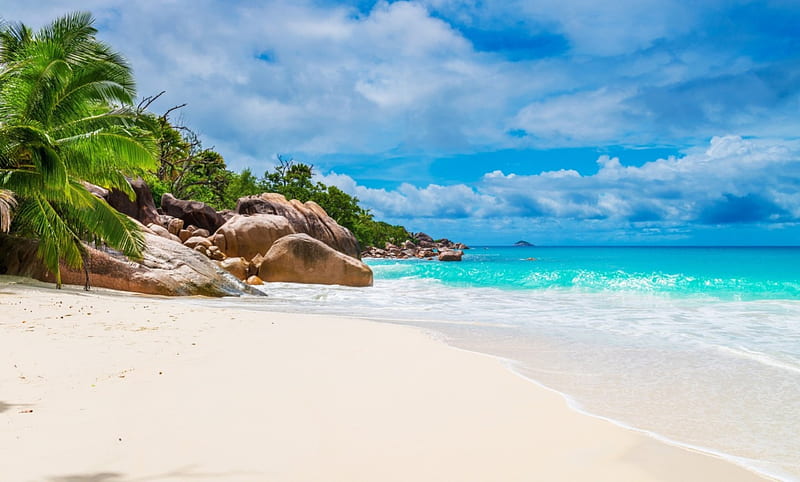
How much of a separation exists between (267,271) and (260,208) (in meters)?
9.39

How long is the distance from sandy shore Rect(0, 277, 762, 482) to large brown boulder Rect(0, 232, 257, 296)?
22.2 feet

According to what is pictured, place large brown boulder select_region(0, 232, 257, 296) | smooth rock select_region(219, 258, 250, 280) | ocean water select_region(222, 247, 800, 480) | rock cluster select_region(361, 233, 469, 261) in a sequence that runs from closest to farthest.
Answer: ocean water select_region(222, 247, 800, 480), large brown boulder select_region(0, 232, 257, 296), smooth rock select_region(219, 258, 250, 280), rock cluster select_region(361, 233, 469, 261)

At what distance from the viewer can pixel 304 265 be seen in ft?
63.1

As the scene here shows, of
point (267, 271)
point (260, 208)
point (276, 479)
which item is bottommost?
point (276, 479)

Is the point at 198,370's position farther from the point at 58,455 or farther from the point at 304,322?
the point at 304,322

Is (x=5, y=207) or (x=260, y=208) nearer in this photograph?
(x=5, y=207)

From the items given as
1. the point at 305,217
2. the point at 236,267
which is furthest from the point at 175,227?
the point at 305,217

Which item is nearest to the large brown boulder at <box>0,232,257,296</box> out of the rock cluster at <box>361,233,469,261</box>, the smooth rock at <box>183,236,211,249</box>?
the smooth rock at <box>183,236,211,249</box>

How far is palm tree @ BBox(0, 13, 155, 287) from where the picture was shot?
1100cm

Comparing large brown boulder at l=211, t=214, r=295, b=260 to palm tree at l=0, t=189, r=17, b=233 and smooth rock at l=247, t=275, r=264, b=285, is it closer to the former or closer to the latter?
smooth rock at l=247, t=275, r=264, b=285

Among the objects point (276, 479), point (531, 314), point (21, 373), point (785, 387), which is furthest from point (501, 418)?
point (531, 314)

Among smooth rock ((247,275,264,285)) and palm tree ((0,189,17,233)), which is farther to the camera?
smooth rock ((247,275,264,285))

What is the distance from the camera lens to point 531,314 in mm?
12562

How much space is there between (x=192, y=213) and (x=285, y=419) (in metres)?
23.9
